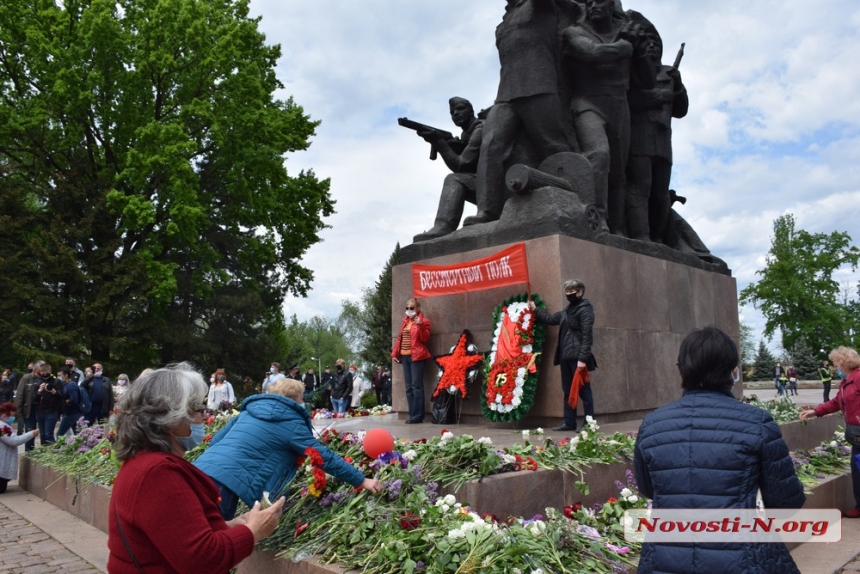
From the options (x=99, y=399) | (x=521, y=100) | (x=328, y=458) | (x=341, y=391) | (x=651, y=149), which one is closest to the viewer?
(x=328, y=458)

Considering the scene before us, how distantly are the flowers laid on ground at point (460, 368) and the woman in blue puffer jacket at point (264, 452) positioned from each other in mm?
3776

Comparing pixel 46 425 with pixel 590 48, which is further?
pixel 46 425

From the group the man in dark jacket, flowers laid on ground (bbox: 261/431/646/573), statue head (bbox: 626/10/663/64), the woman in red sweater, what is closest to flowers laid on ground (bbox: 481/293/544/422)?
the man in dark jacket

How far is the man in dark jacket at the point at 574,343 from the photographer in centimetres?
668

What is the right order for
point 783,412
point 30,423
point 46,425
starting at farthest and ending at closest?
point 30,423 < point 46,425 < point 783,412

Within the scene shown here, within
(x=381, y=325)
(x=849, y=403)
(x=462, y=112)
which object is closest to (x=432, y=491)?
(x=849, y=403)

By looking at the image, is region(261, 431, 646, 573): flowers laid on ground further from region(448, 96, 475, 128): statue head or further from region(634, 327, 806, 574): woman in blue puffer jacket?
region(448, 96, 475, 128): statue head

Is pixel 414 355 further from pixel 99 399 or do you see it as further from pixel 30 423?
pixel 99 399

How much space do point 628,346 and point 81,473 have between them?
20.1ft

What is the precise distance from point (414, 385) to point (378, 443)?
12.6 feet

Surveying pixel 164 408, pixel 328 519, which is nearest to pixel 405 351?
pixel 328 519

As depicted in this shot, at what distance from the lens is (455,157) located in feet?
34.2

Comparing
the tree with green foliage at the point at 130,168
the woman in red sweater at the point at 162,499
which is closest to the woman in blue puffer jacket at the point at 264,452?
the woman in red sweater at the point at 162,499

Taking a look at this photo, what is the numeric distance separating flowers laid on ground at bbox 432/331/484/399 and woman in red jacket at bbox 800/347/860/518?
10.9ft
